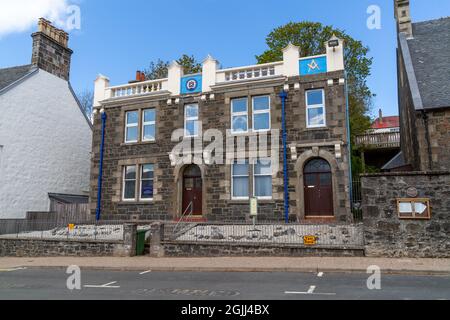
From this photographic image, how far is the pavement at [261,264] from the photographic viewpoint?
33.3 ft

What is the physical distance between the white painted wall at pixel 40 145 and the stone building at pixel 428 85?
2181 centimetres

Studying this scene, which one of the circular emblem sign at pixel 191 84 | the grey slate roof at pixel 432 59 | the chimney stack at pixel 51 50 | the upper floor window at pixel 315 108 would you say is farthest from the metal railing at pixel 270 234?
the chimney stack at pixel 51 50

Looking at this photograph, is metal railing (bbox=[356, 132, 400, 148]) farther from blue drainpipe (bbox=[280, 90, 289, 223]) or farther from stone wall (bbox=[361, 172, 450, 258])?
stone wall (bbox=[361, 172, 450, 258])

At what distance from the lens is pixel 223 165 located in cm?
1858

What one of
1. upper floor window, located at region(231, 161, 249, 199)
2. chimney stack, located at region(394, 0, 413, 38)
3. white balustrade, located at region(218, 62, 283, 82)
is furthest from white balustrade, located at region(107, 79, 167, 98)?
chimney stack, located at region(394, 0, 413, 38)

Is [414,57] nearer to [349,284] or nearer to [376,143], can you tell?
[376,143]

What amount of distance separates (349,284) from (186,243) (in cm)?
691

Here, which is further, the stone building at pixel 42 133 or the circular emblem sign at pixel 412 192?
the stone building at pixel 42 133

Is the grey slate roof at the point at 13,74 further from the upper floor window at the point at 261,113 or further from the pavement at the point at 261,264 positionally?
the upper floor window at the point at 261,113

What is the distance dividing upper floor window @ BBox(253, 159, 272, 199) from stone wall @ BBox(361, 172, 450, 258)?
5958 mm

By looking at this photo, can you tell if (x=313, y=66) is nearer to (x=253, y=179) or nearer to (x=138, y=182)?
(x=253, y=179)

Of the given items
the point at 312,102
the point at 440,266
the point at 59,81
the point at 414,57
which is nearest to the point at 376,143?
the point at 414,57

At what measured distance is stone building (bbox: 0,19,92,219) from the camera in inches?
856

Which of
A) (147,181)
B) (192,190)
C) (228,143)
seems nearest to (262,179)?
(228,143)
